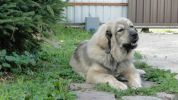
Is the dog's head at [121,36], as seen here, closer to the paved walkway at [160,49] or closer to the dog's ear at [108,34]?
the dog's ear at [108,34]

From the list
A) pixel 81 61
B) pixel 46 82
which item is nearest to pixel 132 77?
pixel 81 61

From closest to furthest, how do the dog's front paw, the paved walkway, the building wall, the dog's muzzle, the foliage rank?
the dog's front paw, the dog's muzzle, the foliage, the paved walkway, the building wall

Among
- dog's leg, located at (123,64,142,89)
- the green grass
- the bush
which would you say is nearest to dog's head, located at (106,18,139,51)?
dog's leg, located at (123,64,142,89)

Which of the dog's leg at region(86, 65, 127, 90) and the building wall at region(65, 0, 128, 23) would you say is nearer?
the dog's leg at region(86, 65, 127, 90)

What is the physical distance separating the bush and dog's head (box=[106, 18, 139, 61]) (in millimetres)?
1088

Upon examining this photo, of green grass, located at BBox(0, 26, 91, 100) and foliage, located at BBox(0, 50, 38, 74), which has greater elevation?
foliage, located at BBox(0, 50, 38, 74)

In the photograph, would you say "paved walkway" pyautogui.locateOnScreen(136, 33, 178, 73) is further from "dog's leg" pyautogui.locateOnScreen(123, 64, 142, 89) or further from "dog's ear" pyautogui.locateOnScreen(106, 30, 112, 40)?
"dog's ear" pyautogui.locateOnScreen(106, 30, 112, 40)

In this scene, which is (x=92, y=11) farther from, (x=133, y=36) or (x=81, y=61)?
(x=133, y=36)

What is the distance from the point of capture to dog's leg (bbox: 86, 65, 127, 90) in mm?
6230

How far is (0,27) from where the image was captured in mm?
6625

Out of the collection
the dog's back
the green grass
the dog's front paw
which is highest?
the dog's back

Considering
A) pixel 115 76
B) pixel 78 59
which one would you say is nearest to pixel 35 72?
pixel 78 59

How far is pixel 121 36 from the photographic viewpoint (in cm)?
647

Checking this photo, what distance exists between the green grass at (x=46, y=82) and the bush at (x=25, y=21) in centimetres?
38
